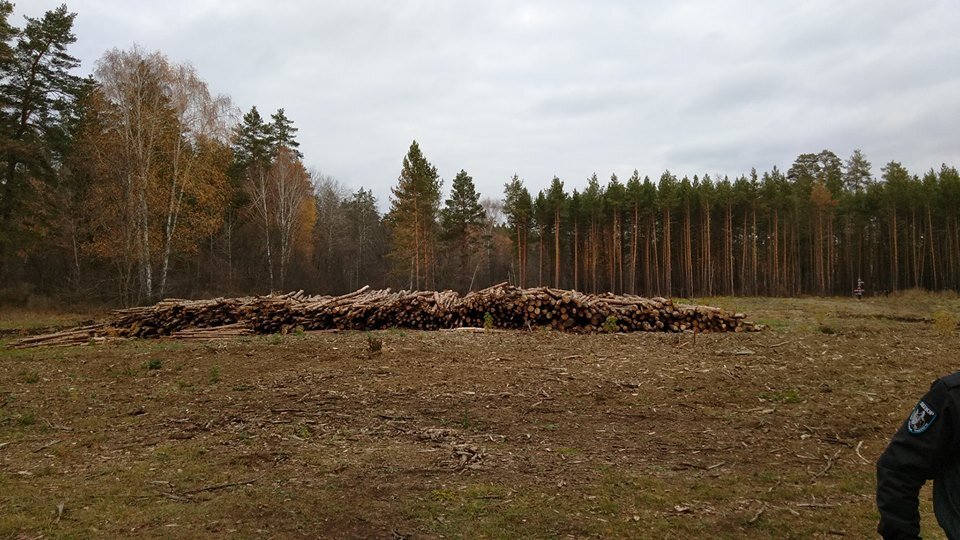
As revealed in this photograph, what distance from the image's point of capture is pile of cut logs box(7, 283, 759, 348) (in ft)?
44.9

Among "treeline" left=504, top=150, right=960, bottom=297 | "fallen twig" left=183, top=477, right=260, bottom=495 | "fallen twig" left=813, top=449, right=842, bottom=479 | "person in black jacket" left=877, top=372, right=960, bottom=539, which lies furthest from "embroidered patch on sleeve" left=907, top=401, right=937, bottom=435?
"treeline" left=504, top=150, right=960, bottom=297

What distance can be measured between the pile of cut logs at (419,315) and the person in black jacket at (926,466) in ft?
36.9

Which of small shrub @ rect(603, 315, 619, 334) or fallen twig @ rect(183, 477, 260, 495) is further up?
small shrub @ rect(603, 315, 619, 334)

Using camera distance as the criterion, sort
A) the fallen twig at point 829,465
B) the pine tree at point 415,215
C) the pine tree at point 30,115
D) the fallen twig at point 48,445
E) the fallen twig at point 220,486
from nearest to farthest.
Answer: the fallen twig at point 220,486 < the fallen twig at point 829,465 < the fallen twig at point 48,445 < the pine tree at point 30,115 < the pine tree at point 415,215

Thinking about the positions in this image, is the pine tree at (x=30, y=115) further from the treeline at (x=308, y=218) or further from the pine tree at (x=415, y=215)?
the pine tree at (x=415, y=215)

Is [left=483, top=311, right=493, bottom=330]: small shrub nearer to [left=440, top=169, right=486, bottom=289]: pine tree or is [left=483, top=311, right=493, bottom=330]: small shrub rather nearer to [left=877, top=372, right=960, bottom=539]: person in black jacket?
[left=877, top=372, right=960, bottom=539]: person in black jacket

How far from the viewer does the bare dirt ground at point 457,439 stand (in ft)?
13.4

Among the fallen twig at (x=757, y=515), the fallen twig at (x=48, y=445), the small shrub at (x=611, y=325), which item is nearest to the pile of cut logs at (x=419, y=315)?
the small shrub at (x=611, y=325)

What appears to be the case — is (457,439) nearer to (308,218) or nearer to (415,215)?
(415,215)

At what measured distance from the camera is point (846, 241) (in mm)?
48594

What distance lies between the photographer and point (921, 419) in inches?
80.0

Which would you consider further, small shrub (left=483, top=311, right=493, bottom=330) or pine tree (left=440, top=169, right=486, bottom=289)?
pine tree (left=440, top=169, right=486, bottom=289)

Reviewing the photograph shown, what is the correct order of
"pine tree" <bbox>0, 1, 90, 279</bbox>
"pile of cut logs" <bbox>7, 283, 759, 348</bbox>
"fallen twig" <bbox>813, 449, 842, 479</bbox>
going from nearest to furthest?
1. "fallen twig" <bbox>813, 449, 842, 479</bbox>
2. "pile of cut logs" <bbox>7, 283, 759, 348</bbox>
3. "pine tree" <bbox>0, 1, 90, 279</bbox>

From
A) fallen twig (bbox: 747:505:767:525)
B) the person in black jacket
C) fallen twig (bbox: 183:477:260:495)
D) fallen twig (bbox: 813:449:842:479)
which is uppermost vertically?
the person in black jacket
